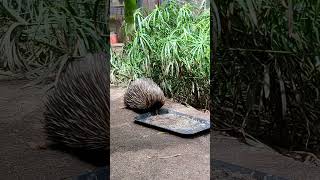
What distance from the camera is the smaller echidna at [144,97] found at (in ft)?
14.3

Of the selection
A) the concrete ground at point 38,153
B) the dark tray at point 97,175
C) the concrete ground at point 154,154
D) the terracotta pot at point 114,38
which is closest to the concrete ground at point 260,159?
the concrete ground at point 38,153

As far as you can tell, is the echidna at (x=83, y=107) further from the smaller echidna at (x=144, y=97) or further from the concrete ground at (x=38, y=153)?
the smaller echidna at (x=144, y=97)

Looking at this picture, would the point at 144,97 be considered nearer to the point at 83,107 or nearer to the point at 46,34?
the point at 83,107

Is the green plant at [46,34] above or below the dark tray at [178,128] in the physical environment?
above

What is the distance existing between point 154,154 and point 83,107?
153cm

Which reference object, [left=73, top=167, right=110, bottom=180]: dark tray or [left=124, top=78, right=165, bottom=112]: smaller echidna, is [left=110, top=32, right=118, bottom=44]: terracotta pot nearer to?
[left=124, top=78, right=165, bottom=112]: smaller echidna

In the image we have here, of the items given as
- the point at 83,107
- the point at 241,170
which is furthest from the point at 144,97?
the point at 241,170

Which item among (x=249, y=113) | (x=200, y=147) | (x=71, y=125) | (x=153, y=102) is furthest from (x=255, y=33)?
(x=153, y=102)

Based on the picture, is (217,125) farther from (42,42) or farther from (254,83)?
(42,42)

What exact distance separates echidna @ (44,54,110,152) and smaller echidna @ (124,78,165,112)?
240 cm

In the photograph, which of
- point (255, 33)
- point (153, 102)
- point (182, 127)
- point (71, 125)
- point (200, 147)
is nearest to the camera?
point (255, 33)

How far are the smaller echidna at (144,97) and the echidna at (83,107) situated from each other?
7.86 feet

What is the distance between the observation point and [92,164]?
1.91 metres

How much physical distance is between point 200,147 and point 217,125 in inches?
64.4
